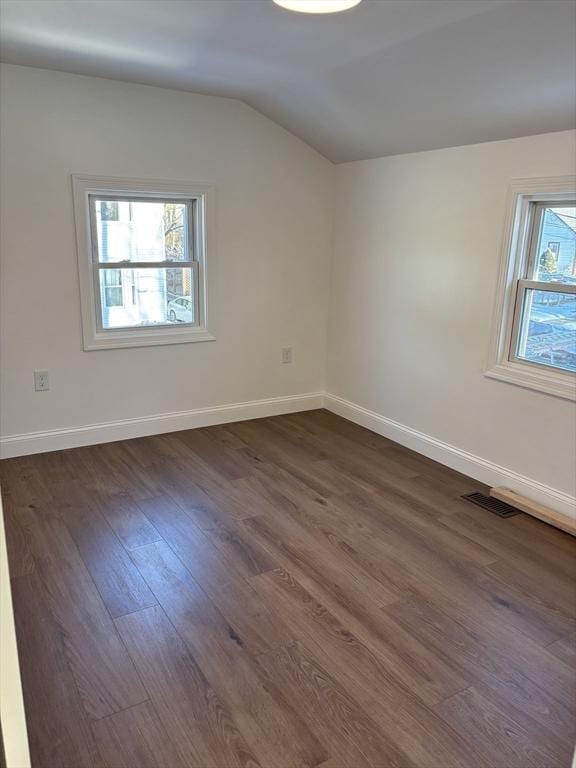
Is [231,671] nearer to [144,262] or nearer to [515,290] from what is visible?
[515,290]

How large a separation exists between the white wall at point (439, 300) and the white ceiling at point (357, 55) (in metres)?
0.21

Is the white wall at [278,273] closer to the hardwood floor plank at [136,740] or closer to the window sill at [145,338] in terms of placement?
the window sill at [145,338]

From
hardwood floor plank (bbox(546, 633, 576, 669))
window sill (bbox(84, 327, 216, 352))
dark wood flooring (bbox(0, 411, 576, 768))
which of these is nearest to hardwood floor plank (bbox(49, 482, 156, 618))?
A: dark wood flooring (bbox(0, 411, 576, 768))

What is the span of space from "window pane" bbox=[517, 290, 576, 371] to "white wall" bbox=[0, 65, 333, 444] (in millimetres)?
1842

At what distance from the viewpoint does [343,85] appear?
331 cm

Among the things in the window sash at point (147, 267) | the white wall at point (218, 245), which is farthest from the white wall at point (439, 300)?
the window sash at point (147, 267)

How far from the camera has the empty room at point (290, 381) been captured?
1.94m

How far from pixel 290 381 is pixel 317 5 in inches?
115

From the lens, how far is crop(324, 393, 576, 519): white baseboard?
312 cm

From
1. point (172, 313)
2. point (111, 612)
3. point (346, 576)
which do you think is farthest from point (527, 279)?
point (111, 612)

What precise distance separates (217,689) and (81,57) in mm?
3143

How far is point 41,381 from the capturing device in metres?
3.74

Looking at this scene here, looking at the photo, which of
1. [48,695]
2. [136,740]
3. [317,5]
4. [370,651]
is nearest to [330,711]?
[370,651]

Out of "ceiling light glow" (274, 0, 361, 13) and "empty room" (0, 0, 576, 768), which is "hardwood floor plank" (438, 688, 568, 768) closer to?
"empty room" (0, 0, 576, 768)
